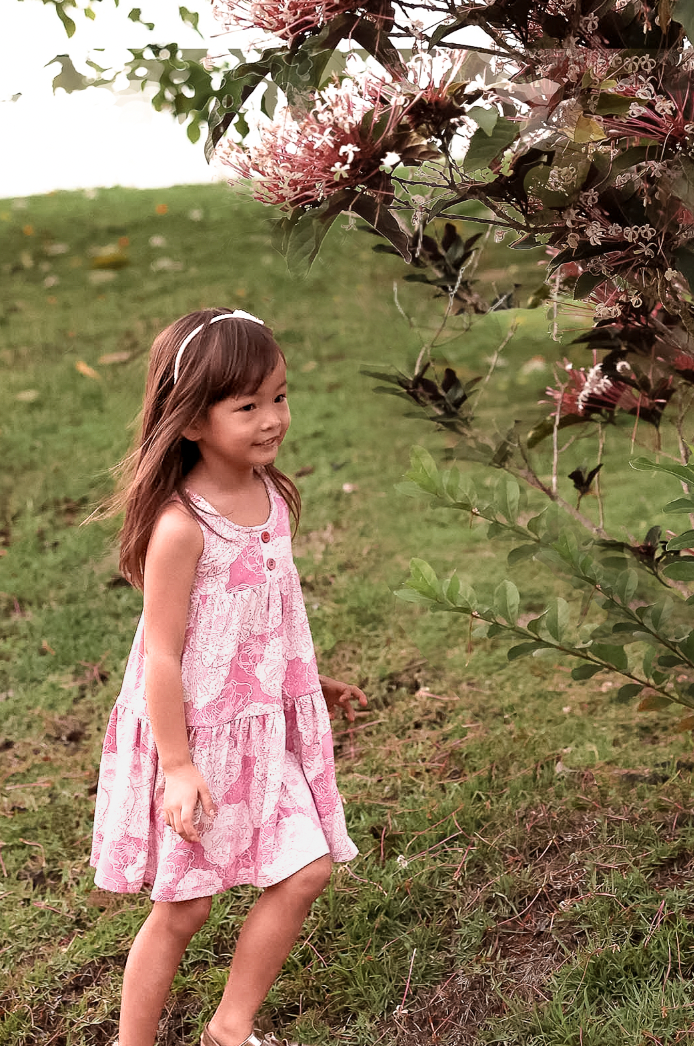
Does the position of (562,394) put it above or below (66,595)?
above

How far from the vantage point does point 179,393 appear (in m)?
2.07

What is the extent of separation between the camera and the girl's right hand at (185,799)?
6.47ft

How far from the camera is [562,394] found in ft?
8.89

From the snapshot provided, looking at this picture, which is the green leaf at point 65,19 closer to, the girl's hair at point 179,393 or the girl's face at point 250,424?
the girl's hair at point 179,393

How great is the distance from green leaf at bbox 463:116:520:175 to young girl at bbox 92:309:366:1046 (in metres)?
0.50

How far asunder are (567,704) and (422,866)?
3.15ft

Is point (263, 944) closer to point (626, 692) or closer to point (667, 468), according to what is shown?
point (626, 692)

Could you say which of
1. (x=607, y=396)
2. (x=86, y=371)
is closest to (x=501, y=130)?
(x=607, y=396)

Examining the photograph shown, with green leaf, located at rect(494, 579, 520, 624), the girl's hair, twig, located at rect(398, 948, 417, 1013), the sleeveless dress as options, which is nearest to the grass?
twig, located at rect(398, 948, 417, 1013)

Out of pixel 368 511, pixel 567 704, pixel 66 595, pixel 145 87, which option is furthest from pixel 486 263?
pixel 145 87

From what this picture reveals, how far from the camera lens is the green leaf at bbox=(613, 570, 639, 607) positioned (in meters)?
2.39

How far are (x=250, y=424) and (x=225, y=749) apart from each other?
1.93 ft

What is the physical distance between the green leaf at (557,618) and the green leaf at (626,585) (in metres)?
0.12

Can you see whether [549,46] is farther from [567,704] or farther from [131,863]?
[567,704]
